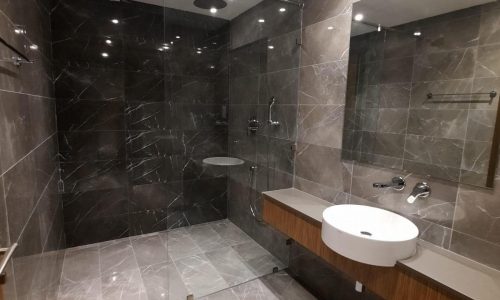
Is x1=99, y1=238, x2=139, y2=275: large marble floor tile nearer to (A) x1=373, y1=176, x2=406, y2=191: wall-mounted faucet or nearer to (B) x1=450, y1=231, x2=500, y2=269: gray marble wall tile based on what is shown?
(A) x1=373, y1=176, x2=406, y2=191: wall-mounted faucet

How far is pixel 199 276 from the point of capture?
2557 millimetres

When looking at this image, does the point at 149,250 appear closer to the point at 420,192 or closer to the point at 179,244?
the point at 179,244

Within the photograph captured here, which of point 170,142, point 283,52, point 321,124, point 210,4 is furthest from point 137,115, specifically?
point 321,124

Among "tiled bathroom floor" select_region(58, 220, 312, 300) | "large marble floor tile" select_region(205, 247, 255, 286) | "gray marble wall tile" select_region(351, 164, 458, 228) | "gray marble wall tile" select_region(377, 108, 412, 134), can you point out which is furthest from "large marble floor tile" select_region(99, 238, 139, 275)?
"gray marble wall tile" select_region(377, 108, 412, 134)

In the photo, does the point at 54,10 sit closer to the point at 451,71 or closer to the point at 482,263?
the point at 451,71

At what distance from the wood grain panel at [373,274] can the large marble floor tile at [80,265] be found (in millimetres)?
1914

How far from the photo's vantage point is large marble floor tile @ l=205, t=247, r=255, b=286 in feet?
8.41

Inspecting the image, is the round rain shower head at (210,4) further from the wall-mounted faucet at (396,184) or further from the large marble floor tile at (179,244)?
the large marble floor tile at (179,244)

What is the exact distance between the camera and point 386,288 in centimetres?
139

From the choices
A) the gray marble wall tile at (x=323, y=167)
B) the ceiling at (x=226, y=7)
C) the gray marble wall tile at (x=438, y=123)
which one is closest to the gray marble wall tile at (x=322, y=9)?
the ceiling at (x=226, y=7)

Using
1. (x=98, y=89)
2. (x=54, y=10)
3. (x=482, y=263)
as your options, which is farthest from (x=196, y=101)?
(x=482, y=263)

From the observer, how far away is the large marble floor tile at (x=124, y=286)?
228cm

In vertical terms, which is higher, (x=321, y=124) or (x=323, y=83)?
(x=323, y=83)

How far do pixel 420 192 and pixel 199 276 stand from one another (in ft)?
6.62
